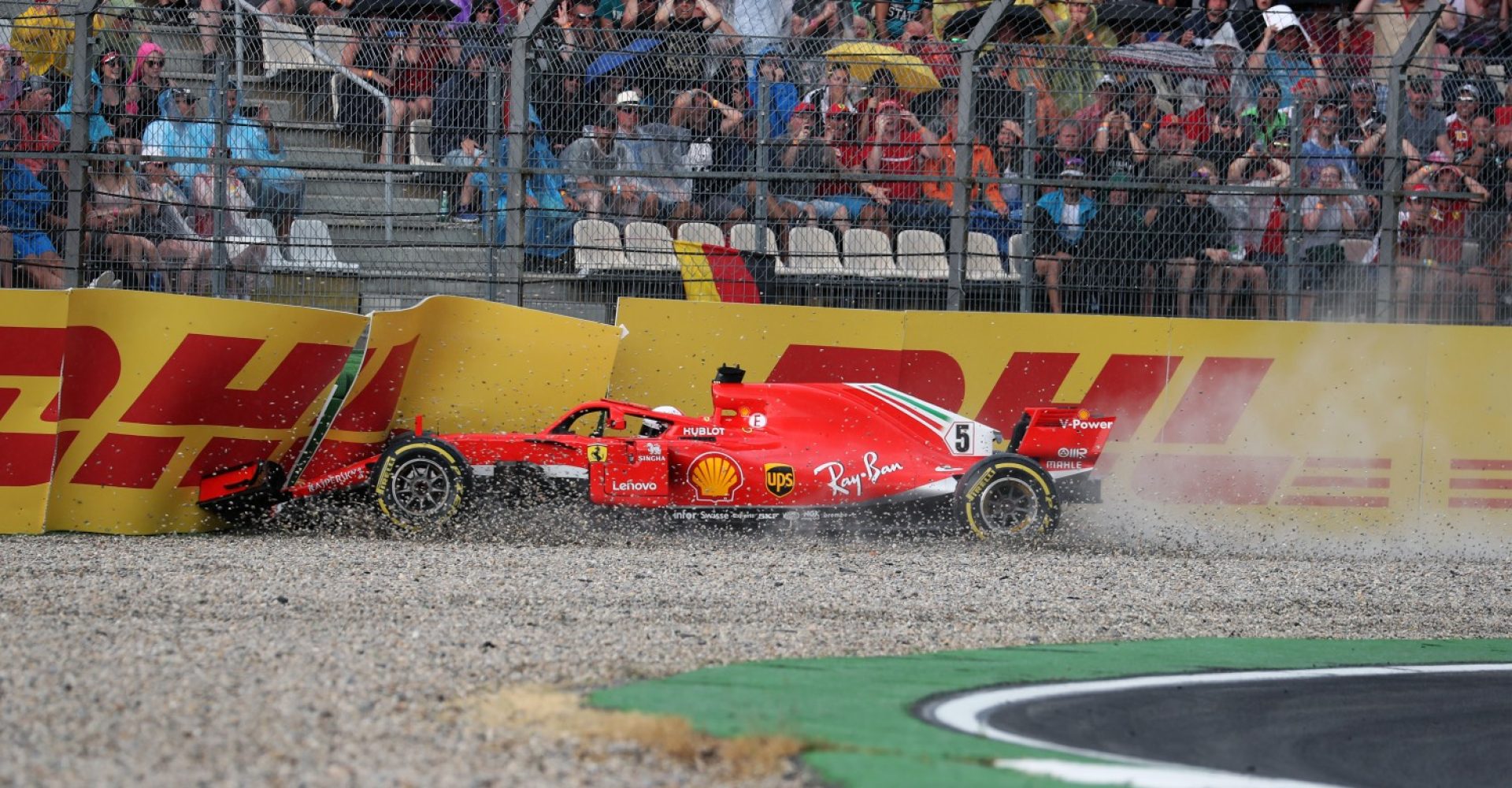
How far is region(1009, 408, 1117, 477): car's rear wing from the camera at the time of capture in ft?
30.1

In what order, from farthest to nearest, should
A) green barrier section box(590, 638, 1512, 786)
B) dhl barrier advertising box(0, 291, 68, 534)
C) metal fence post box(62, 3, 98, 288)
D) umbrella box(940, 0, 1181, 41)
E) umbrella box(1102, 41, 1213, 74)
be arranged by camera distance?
1. umbrella box(940, 0, 1181, 41)
2. umbrella box(1102, 41, 1213, 74)
3. metal fence post box(62, 3, 98, 288)
4. dhl barrier advertising box(0, 291, 68, 534)
5. green barrier section box(590, 638, 1512, 786)

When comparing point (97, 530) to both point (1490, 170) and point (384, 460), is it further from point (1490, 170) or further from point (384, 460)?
point (1490, 170)

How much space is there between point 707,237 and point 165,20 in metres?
3.74

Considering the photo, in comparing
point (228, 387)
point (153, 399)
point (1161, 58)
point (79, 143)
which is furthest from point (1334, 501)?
point (79, 143)

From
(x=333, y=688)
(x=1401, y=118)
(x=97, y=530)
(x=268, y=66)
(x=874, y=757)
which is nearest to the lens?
(x=874, y=757)

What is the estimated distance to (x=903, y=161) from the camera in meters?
10.1

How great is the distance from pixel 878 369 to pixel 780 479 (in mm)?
1464

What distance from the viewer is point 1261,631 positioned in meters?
6.59

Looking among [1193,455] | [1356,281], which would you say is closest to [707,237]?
[1193,455]

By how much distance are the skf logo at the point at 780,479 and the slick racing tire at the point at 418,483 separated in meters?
1.77

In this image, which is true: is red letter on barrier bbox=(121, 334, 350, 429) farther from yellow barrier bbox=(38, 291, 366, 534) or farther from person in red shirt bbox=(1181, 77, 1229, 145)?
person in red shirt bbox=(1181, 77, 1229, 145)

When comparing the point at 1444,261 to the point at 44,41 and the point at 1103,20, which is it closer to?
the point at 1103,20

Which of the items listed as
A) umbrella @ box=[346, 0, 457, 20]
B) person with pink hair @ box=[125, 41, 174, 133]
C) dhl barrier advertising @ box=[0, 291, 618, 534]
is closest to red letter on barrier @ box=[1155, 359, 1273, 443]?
dhl barrier advertising @ box=[0, 291, 618, 534]

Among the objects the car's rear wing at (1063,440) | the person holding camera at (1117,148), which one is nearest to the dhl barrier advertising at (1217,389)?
the car's rear wing at (1063,440)
